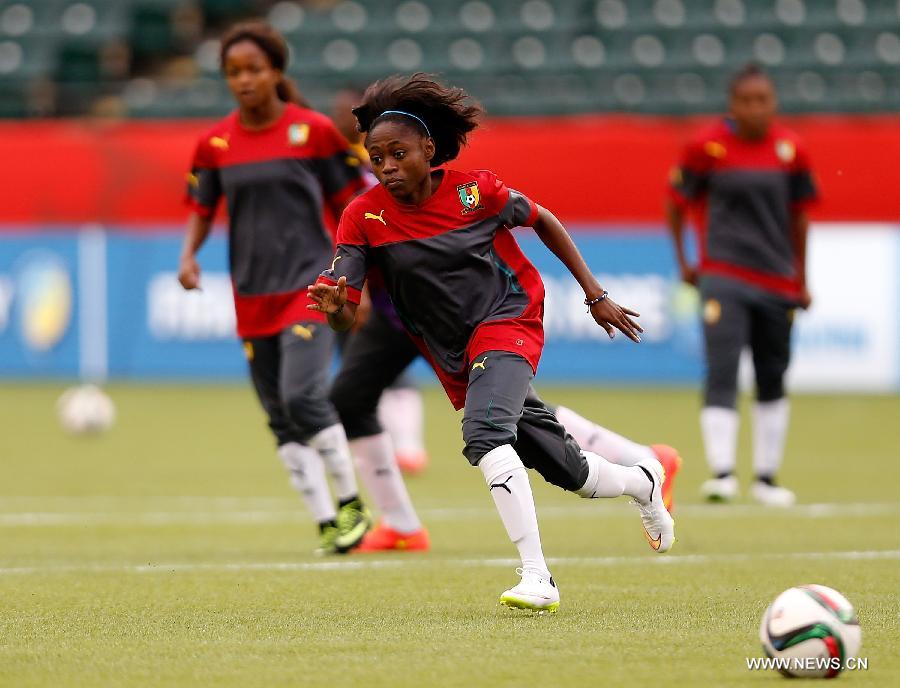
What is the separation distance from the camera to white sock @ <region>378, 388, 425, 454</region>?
11.6 meters

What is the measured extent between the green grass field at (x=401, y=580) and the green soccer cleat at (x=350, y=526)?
0.63 feet

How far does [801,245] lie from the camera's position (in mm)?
10219

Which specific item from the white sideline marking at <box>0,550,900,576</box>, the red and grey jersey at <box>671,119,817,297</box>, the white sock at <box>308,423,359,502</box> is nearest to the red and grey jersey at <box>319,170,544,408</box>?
the white sideline marking at <box>0,550,900,576</box>

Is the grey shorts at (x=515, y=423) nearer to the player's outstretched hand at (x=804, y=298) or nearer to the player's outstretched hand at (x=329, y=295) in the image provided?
the player's outstretched hand at (x=329, y=295)

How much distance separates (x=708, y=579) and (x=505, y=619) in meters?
1.30

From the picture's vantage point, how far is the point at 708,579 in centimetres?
667

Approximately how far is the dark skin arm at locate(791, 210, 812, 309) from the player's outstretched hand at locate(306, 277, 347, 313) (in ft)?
16.3

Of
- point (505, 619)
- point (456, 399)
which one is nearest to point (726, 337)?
point (456, 399)

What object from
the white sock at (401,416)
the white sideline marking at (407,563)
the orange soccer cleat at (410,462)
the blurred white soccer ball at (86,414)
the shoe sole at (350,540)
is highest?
the white sideline marking at (407,563)

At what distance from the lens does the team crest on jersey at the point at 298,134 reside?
25.7ft

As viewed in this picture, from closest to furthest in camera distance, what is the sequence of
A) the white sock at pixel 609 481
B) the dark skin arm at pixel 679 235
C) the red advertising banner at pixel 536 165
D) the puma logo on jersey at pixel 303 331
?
the white sock at pixel 609 481 < the puma logo on jersey at pixel 303 331 < the dark skin arm at pixel 679 235 < the red advertising banner at pixel 536 165

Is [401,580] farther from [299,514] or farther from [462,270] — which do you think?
[299,514]

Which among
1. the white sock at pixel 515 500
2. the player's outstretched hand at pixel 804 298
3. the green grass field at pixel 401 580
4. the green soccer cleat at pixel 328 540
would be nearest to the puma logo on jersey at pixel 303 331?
the green soccer cleat at pixel 328 540

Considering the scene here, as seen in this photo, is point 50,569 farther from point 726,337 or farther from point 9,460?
point 9,460
